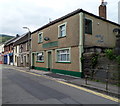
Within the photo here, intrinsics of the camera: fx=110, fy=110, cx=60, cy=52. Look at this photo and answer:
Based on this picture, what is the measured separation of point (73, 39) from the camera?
36.6ft

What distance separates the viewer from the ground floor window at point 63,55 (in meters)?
12.0

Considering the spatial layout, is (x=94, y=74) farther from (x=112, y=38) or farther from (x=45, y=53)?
(x=45, y=53)

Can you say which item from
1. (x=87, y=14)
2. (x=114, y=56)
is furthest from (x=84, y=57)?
(x=87, y=14)

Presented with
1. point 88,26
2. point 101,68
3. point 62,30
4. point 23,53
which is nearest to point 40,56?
point 62,30

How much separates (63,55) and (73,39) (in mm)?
2451

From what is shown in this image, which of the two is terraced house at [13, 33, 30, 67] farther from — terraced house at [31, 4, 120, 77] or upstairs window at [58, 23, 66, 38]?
upstairs window at [58, 23, 66, 38]

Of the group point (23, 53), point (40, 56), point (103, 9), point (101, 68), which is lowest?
point (101, 68)

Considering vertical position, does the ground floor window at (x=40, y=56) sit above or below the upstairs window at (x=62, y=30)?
below

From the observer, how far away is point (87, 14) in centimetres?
1112

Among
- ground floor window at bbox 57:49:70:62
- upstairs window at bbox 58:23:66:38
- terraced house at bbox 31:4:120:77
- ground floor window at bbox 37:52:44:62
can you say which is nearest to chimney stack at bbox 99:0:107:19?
terraced house at bbox 31:4:120:77

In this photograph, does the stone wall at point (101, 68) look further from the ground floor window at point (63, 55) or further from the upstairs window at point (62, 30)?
the upstairs window at point (62, 30)

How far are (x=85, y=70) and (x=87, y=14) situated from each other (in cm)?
562

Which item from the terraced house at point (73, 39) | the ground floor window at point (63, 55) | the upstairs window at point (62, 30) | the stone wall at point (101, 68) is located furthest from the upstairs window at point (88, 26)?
the ground floor window at point (63, 55)

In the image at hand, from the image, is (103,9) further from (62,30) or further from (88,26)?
(62,30)
